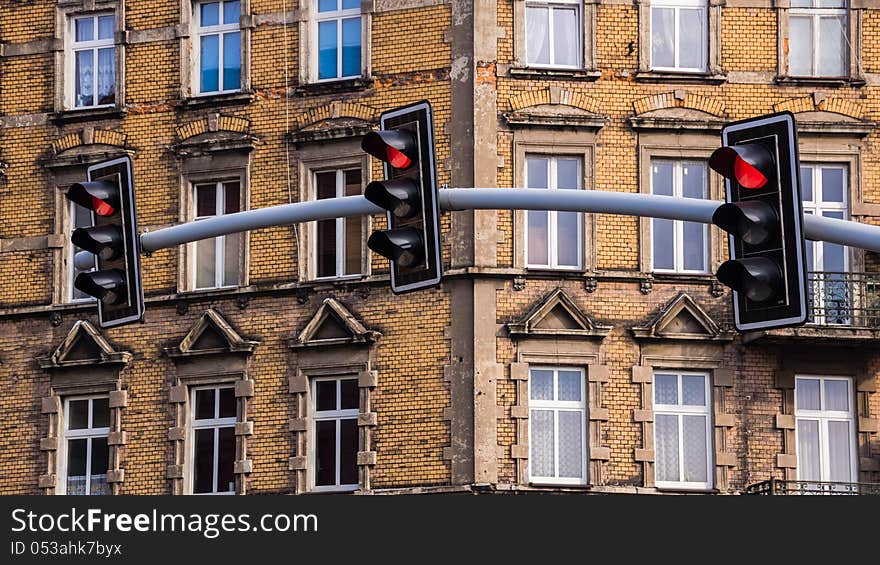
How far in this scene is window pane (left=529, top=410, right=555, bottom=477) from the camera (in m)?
32.6

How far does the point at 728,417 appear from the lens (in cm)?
3303

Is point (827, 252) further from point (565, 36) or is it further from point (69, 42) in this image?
point (69, 42)

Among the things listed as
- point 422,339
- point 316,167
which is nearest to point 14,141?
point 316,167

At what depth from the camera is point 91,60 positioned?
36188 millimetres

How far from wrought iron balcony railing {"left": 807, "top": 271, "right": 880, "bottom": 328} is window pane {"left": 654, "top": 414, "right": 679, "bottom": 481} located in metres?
2.64

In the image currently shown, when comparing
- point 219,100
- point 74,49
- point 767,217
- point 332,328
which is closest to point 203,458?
point 332,328

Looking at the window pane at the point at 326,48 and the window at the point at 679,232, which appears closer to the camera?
the window at the point at 679,232

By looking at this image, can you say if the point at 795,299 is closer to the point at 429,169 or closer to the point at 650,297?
the point at 429,169

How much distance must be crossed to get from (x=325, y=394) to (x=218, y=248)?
3042 mm

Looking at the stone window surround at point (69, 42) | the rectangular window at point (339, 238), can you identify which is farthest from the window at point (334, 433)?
the stone window surround at point (69, 42)

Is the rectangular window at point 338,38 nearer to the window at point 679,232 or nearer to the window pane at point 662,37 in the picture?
the window pane at point 662,37

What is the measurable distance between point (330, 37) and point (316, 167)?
2.08 m

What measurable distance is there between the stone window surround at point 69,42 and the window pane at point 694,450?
412 inches

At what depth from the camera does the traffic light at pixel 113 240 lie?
17859 mm
